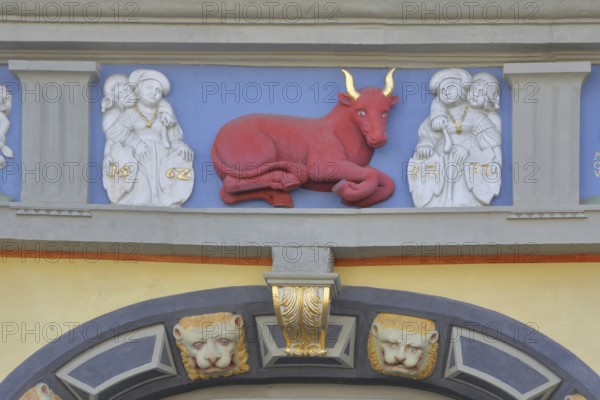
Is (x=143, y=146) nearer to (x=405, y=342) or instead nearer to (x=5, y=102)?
(x=5, y=102)

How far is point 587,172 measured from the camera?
999 cm

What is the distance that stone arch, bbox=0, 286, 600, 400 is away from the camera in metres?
9.83

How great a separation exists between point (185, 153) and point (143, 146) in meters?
0.22

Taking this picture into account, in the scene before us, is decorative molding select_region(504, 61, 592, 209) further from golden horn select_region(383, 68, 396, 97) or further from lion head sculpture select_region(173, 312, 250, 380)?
lion head sculpture select_region(173, 312, 250, 380)

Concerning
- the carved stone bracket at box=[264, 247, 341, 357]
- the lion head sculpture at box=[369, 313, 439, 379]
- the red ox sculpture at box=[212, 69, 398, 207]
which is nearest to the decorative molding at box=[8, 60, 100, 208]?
the red ox sculpture at box=[212, 69, 398, 207]

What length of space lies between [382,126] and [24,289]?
2.03m

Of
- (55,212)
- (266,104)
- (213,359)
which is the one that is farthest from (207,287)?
(266,104)

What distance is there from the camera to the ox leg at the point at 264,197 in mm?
10000

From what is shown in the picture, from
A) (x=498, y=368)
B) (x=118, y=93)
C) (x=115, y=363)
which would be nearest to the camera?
(x=498, y=368)

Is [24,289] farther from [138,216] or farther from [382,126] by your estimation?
[382,126]


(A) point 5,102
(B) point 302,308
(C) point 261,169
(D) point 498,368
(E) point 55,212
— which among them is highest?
(A) point 5,102

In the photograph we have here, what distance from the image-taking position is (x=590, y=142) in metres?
10.0

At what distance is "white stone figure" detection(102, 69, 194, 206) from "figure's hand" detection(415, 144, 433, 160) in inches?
46.1

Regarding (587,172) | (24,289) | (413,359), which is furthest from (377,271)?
(24,289)
